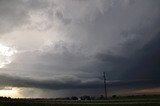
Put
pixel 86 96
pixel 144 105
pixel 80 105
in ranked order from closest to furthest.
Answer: pixel 144 105, pixel 80 105, pixel 86 96

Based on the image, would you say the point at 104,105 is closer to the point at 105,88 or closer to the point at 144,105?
the point at 144,105

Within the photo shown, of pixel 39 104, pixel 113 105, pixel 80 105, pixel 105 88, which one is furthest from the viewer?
pixel 105 88

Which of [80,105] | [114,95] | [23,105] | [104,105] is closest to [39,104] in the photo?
[23,105]

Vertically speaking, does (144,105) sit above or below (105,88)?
below

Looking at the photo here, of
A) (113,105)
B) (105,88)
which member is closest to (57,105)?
(113,105)

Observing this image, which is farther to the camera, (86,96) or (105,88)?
(86,96)

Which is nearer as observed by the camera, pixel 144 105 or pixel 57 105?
pixel 144 105

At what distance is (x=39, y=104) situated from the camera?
9869cm

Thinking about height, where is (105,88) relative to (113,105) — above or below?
above

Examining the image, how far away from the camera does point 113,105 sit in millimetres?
79375

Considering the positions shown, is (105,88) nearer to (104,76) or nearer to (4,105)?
(104,76)

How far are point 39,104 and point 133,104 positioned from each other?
35317 mm

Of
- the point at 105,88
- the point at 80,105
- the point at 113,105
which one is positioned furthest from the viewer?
the point at 105,88

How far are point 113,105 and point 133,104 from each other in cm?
611
